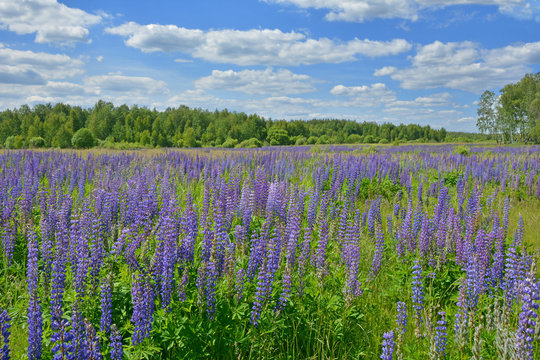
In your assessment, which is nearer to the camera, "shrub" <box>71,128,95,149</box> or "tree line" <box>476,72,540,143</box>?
"shrub" <box>71,128,95,149</box>

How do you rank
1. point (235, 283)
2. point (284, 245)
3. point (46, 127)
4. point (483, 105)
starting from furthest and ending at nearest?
point (483, 105) → point (46, 127) → point (284, 245) → point (235, 283)

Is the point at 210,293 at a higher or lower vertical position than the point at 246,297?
higher

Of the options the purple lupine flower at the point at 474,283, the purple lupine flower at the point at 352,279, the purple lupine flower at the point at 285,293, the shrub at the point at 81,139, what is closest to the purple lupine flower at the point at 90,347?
the purple lupine flower at the point at 285,293

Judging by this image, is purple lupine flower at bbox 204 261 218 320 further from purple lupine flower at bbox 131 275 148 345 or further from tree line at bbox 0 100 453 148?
tree line at bbox 0 100 453 148

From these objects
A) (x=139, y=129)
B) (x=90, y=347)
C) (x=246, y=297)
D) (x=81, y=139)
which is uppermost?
(x=139, y=129)

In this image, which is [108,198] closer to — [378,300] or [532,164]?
[378,300]

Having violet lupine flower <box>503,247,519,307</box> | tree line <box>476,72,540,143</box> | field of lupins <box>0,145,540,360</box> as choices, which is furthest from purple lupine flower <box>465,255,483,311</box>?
tree line <box>476,72,540,143</box>

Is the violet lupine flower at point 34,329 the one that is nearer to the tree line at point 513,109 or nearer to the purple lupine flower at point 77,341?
the purple lupine flower at point 77,341

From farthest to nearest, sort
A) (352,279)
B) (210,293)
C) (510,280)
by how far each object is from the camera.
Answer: (510,280)
(352,279)
(210,293)

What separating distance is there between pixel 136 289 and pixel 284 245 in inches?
80.3

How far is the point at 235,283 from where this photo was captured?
10.7ft

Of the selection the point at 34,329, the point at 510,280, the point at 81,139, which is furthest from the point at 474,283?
the point at 81,139

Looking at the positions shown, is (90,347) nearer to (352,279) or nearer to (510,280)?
(352,279)

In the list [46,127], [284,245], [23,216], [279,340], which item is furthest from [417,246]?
[46,127]
